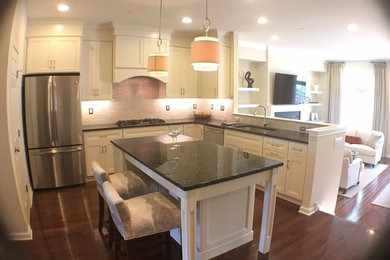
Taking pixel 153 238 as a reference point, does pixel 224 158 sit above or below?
above

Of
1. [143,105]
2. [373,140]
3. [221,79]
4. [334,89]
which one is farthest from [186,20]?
[334,89]

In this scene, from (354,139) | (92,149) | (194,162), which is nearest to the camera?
(194,162)

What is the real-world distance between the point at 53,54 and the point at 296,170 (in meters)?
3.79

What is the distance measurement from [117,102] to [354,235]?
157 inches

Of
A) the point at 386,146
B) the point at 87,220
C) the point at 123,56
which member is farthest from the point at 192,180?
the point at 386,146

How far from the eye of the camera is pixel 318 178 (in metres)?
3.01

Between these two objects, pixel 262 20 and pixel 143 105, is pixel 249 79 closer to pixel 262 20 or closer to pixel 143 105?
pixel 262 20

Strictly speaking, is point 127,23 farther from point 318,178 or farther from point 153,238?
point 318,178

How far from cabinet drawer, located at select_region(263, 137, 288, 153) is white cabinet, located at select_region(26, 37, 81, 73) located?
3.00 m

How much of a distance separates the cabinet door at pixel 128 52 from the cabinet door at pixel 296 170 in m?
2.86

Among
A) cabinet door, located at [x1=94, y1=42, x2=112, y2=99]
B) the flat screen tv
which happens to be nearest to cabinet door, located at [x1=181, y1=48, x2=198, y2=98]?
cabinet door, located at [x1=94, y1=42, x2=112, y2=99]

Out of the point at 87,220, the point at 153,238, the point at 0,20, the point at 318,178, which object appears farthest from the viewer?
the point at 318,178

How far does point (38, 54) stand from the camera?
3.60 metres

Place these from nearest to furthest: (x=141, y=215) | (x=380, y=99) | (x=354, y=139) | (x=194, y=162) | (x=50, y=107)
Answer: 1. (x=141, y=215)
2. (x=194, y=162)
3. (x=50, y=107)
4. (x=354, y=139)
5. (x=380, y=99)
